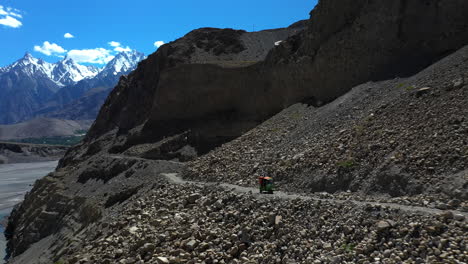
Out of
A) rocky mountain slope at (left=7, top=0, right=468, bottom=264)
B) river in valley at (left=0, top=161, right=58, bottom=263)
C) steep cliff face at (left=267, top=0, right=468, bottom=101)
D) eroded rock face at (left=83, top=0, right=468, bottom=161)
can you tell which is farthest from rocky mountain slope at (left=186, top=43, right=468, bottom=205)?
river in valley at (left=0, top=161, right=58, bottom=263)

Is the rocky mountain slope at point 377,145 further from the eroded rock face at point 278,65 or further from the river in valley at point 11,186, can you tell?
the river in valley at point 11,186

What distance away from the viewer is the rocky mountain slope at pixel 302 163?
13.5 m

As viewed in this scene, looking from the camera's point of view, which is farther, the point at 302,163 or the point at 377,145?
the point at 302,163

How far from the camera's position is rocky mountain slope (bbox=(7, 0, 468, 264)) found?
13.5 metres

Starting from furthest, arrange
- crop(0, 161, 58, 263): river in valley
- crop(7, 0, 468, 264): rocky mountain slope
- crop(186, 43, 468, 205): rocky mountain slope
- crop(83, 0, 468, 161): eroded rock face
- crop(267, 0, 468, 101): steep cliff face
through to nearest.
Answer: crop(0, 161, 58, 263): river in valley
crop(83, 0, 468, 161): eroded rock face
crop(267, 0, 468, 101): steep cliff face
crop(186, 43, 468, 205): rocky mountain slope
crop(7, 0, 468, 264): rocky mountain slope

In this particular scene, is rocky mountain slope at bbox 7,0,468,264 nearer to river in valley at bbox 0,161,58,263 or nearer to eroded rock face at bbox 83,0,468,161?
eroded rock face at bbox 83,0,468,161

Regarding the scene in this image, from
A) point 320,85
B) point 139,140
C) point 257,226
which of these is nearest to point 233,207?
point 257,226

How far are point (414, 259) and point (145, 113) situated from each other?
4655 cm

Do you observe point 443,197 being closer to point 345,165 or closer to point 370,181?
point 370,181

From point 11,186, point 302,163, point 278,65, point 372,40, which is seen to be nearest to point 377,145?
point 302,163

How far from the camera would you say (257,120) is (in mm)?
38500

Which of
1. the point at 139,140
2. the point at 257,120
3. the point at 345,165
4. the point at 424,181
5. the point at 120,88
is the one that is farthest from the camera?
the point at 120,88

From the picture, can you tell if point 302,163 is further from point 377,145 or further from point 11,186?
point 11,186

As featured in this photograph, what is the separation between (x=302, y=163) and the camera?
20938mm
